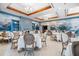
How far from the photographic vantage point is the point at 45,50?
2264mm

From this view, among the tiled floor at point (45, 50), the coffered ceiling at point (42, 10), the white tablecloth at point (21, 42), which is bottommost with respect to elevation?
the tiled floor at point (45, 50)

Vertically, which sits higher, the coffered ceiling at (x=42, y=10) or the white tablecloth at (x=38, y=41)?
the coffered ceiling at (x=42, y=10)

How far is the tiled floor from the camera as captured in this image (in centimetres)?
224

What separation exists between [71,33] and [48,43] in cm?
44

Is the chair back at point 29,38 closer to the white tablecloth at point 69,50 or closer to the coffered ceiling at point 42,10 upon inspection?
the coffered ceiling at point 42,10

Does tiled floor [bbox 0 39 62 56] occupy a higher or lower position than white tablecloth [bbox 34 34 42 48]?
lower

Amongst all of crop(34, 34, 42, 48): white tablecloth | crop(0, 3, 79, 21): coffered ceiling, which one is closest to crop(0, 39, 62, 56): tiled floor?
crop(34, 34, 42, 48): white tablecloth

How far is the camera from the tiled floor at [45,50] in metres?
2.24

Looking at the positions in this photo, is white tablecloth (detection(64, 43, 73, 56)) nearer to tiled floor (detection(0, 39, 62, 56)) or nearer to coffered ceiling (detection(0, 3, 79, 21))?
tiled floor (detection(0, 39, 62, 56))

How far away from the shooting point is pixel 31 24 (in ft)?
7.45

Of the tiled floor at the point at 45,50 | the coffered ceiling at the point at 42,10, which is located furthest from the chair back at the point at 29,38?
the coffered ceiling at the point at 42,10

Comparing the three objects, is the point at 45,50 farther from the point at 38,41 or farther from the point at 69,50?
the point at 69,50

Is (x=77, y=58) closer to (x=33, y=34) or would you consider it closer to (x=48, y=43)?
(x=48, y=43)

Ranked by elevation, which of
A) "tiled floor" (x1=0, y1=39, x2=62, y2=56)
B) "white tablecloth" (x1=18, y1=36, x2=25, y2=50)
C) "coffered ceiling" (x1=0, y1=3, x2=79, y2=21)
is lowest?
"tiled floor" (x1=0, y1=39, x2=62, y2=56)
